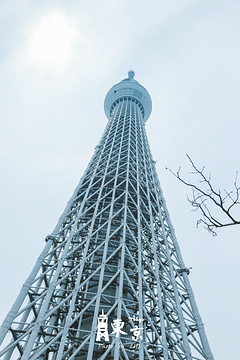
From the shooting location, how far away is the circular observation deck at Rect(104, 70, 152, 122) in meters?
49.6

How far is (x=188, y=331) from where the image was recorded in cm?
1469

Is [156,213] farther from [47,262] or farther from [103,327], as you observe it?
[103,327]

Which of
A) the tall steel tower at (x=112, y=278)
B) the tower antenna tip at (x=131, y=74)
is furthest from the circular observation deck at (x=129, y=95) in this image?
the tall steel tower at (x=112, y=278)

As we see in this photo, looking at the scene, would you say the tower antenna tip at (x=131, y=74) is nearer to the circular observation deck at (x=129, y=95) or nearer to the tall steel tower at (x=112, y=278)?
the circular observation deck at (x=129, y=95)

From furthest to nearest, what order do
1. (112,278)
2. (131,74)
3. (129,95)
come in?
(131,74) → (129,95) → (112,278)

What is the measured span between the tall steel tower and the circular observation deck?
1247 cm

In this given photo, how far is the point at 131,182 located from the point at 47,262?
11332 mm

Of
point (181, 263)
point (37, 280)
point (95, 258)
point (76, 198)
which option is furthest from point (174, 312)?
point (76, 198)

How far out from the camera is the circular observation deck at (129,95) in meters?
49.6

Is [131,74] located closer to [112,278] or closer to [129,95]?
[129,95]

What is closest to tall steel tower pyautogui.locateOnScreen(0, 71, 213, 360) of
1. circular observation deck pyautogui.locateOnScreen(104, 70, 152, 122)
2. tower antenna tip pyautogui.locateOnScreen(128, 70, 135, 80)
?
circular observation deck pyautogui.locateOnScreen(104, 70, 152, 122)

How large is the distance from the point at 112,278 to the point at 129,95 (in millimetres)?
40975

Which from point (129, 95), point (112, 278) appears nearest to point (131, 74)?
point (129, 95)

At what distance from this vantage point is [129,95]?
49312mm
